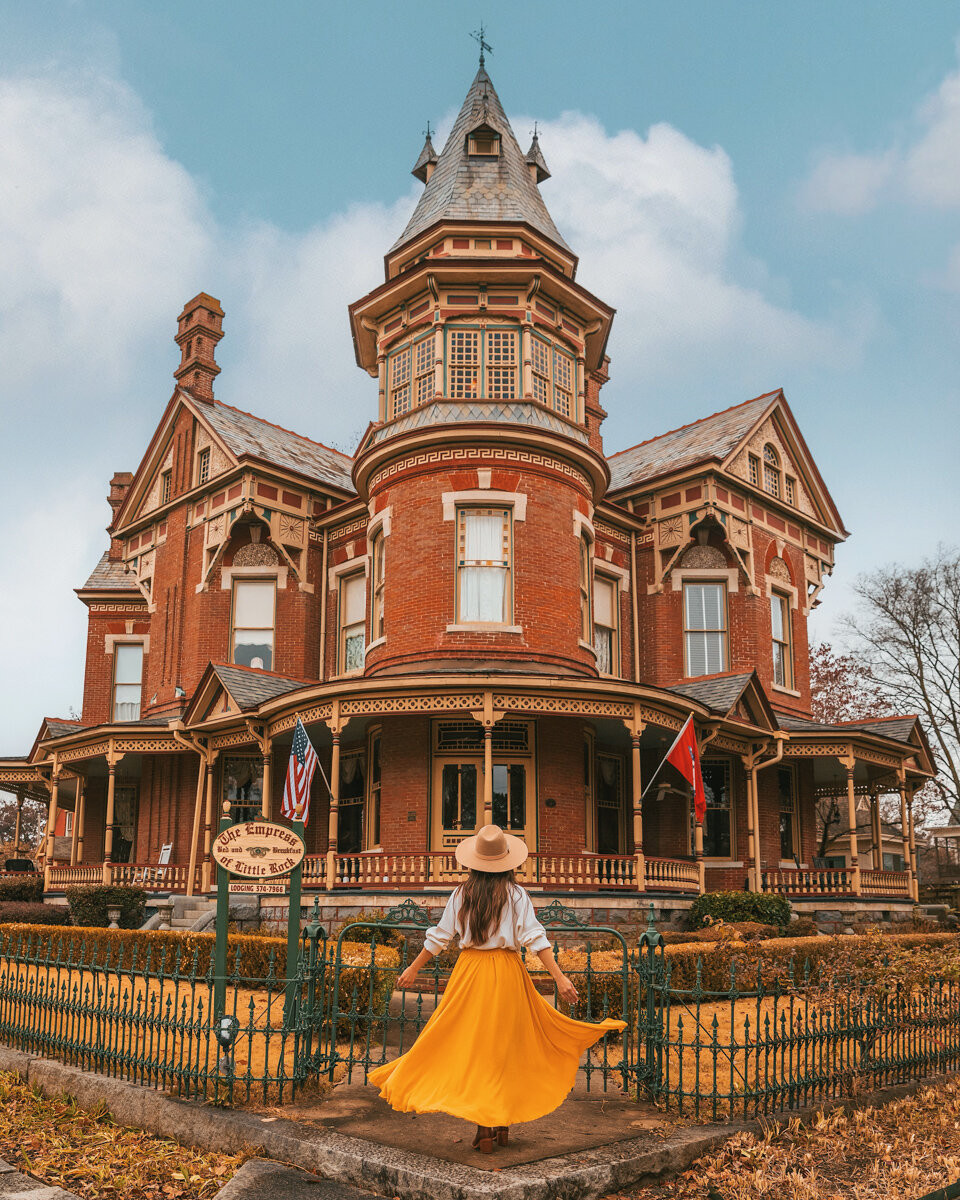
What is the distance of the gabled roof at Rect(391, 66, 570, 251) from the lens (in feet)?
78.3

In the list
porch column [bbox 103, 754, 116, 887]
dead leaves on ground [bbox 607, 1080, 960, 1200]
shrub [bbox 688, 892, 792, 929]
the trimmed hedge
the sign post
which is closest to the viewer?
dead leaves on ground [bbox 607, 1080, 960, 1200]

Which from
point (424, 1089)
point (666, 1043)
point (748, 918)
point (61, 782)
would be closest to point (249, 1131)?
point (424, 1089)

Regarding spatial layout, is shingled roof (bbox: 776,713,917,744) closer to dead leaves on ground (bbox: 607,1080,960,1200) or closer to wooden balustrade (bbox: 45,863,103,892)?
wooden balustrade (bbox: 45,863,103,892)

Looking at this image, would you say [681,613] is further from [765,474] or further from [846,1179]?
[846,1179]

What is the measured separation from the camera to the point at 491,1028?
6.49 meters

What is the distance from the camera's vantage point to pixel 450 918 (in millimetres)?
6828

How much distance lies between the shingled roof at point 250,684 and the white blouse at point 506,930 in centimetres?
1400

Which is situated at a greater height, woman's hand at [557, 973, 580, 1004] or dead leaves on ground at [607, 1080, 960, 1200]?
woman's hand at [557, 973, 580, 1004]

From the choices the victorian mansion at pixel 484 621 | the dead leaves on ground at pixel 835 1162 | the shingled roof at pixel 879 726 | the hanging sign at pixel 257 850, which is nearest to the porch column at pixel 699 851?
the victorian mansion at pixel 484 621

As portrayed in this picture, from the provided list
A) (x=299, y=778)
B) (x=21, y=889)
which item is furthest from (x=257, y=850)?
(x=21, y=889)

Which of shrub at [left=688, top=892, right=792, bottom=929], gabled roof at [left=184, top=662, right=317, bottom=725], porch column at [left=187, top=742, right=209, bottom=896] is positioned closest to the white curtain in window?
gabled roof at [left=184, top=662, right=317, bottom=725]

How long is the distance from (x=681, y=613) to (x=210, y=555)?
10641mm

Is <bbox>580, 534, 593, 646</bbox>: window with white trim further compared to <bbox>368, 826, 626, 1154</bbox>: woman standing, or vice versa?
<bbox>580, 534, 593, 646</bbox>: window with white trim

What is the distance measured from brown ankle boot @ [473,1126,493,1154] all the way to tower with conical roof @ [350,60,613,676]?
1314 centimetres
